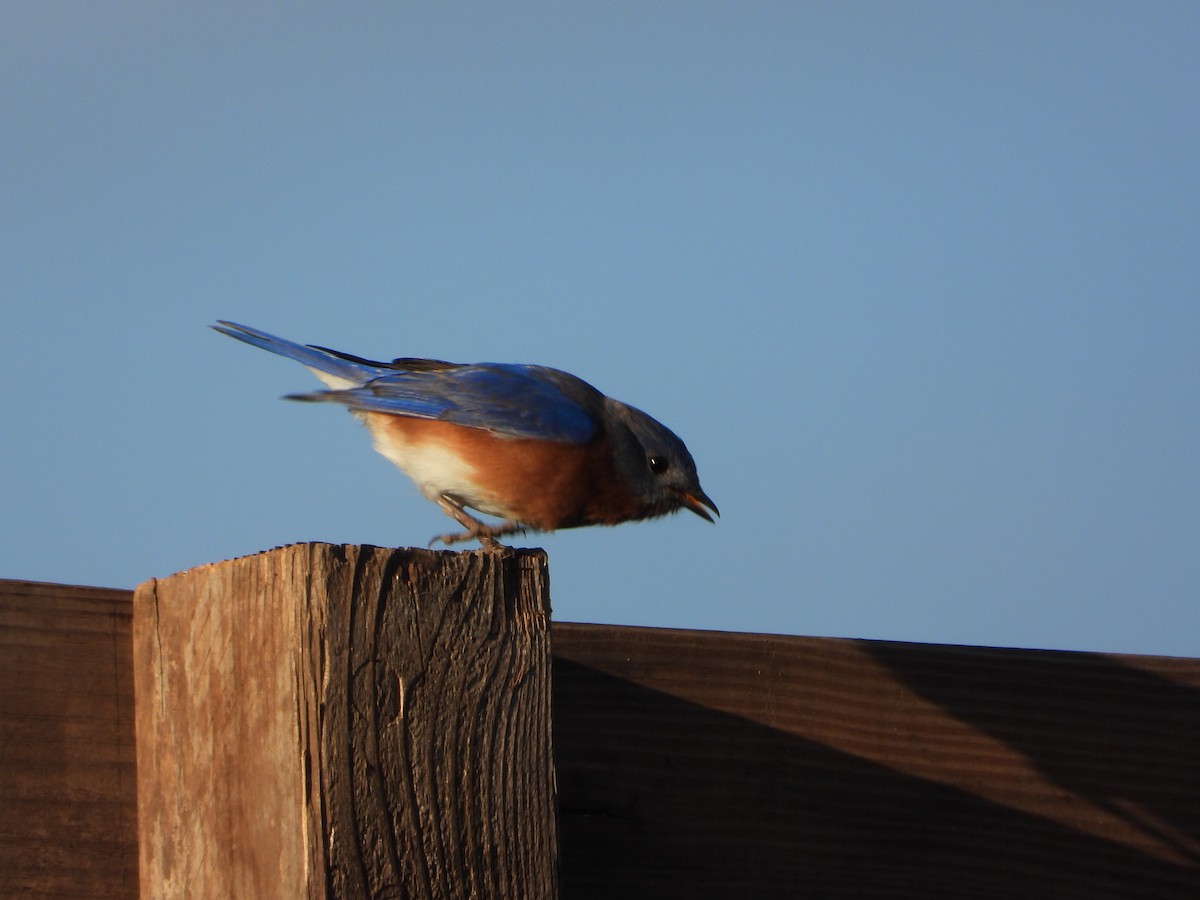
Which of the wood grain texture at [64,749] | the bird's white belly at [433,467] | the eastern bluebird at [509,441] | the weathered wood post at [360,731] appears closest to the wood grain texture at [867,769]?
the weathered wood post at [360,731]

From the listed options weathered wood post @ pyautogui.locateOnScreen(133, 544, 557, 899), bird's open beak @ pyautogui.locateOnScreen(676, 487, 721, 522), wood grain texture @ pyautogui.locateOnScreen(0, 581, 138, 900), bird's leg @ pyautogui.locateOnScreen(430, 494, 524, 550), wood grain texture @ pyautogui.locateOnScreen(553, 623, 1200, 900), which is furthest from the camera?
bird's open beak @ pyautogui.locateOnScreen(676, 487, 721, 522)

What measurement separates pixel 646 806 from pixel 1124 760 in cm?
108

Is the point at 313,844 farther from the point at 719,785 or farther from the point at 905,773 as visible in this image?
the point at 905,773

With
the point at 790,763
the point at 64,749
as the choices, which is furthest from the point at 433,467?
the point at 64,749

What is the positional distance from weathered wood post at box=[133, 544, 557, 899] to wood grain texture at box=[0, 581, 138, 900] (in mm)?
97

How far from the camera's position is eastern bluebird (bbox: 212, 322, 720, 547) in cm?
508

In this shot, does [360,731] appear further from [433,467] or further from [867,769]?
[433,467]

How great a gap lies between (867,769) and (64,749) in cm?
149

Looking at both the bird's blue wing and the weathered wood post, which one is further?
the bird's blue wing

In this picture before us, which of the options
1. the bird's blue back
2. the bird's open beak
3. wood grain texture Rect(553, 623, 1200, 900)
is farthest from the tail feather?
wood grain texture Rect(553, 623, 1200, 900)

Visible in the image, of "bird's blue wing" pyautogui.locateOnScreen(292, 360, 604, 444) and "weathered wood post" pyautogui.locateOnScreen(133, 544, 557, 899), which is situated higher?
"bird's blue wing" pyautogui.locateOnScreen(292, 360, 604, 444)

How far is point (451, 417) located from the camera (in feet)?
17.2

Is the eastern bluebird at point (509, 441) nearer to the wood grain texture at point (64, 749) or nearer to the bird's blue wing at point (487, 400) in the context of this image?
the bird's blue wing at point (487, 400)

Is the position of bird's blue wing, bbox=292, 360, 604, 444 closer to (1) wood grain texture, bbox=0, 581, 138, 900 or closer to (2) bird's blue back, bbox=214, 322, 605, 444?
(2) bird's blue back, bbox=214, 322, 605, 444
